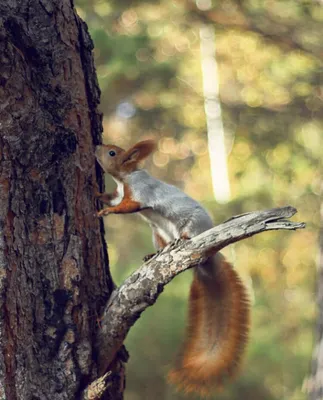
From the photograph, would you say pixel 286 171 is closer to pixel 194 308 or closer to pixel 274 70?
pixel 274 70

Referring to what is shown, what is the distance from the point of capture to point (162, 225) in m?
2.27

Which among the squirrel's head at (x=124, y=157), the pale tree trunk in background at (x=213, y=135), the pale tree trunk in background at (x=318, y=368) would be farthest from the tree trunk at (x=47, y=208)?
the pale tree trunk in background at (x=213, y=135)

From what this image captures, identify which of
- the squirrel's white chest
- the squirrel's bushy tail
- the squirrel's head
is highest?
the squirrel's head

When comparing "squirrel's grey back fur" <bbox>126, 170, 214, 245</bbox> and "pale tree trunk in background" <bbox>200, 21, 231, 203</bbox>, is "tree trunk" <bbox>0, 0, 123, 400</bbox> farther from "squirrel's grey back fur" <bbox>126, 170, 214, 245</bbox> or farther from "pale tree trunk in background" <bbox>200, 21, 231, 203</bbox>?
"pale tree trunk in background" <bbox>200, 21, 231, 203</bbox>

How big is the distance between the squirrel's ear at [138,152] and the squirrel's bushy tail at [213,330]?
437 millimetres

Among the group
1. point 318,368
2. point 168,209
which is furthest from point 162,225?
point 318,368

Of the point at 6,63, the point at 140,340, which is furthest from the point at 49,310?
the point at 140,340

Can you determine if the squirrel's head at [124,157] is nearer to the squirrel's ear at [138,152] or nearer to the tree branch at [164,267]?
the squirrel's ear at [138,152]

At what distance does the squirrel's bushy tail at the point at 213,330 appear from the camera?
1.95 m

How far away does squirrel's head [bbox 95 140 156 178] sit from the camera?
2.19 meters

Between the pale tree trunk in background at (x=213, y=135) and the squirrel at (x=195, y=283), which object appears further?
the pale tree trunk in background at (x=213, y=135)

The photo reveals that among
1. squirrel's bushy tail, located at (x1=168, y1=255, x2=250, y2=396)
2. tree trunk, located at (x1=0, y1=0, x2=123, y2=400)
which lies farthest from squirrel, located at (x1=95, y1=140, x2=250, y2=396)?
tree trunk, located at (x1=0, y1=0, x2=123, y2=400)

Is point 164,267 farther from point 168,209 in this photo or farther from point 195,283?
point 168,209

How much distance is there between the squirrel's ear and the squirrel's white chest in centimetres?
18
